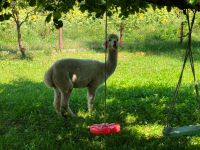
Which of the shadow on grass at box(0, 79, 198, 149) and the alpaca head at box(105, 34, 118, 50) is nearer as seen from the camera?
the shadow on grass at box(0, 79, 198, 149)

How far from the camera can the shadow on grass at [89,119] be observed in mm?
7328

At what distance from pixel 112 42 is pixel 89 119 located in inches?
73.0

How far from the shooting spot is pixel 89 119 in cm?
891

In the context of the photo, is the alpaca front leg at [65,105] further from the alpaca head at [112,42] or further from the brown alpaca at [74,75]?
the alpaca head at [112,42]

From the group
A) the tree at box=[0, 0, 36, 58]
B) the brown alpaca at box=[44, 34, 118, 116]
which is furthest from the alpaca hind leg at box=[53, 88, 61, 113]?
the tree at box=[0, 0, 36, 58]

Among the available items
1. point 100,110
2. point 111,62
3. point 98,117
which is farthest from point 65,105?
point 111,62

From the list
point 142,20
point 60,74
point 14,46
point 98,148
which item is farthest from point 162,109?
point 142,20

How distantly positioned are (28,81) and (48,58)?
691 cm

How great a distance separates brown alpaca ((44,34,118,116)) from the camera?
30.7 ft

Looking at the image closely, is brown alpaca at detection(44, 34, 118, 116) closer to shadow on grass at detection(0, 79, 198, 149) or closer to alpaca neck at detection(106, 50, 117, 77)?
alpaca neck at detection(106, 50, 117, 77)

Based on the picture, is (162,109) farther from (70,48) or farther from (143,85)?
(70,48)

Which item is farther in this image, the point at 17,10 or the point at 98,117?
the point at 17,10

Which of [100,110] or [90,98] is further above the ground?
[90,98]

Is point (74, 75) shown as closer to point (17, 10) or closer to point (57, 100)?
point (57, 100)
